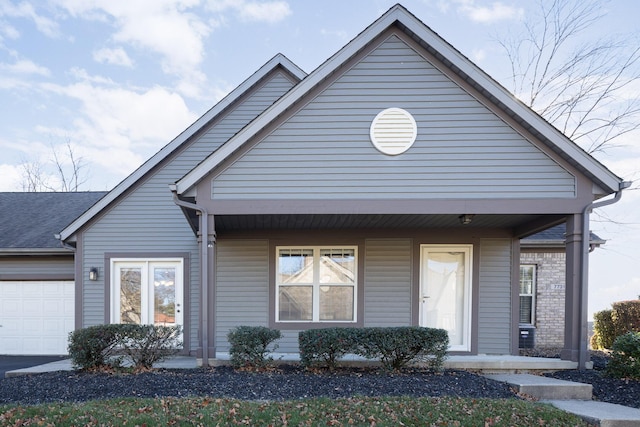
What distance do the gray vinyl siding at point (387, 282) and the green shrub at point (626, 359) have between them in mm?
3377

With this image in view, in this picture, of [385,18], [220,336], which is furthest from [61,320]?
[385,18]

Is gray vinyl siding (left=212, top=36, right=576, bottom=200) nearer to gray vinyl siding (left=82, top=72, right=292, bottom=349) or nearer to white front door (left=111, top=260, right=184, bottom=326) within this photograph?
gray vinyl siding (left=82, top=72, right=292, bottom=349)

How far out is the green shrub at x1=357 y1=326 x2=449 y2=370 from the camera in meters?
5.91

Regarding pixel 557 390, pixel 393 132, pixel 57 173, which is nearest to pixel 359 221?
pixel 393 132

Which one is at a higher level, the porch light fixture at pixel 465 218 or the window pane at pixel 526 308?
the porch light fixture at pixel 465 218

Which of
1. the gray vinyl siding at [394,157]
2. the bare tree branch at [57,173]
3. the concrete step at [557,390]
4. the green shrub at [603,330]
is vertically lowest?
the green shrub at [603,330]

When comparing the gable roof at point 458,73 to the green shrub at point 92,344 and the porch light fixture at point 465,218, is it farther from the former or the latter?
the green shrub at point 92,344

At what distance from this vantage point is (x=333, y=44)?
13.7 m

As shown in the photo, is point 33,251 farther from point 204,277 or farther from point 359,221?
point 359,221

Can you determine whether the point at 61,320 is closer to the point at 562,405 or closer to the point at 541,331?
the point at 562,405

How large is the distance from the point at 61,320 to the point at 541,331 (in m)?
12.3

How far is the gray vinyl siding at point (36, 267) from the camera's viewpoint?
9289mm

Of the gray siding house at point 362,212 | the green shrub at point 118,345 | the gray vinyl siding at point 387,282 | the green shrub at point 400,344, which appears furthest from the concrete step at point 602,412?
the green shrub at point 118,345

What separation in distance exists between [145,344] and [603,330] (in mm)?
11491
